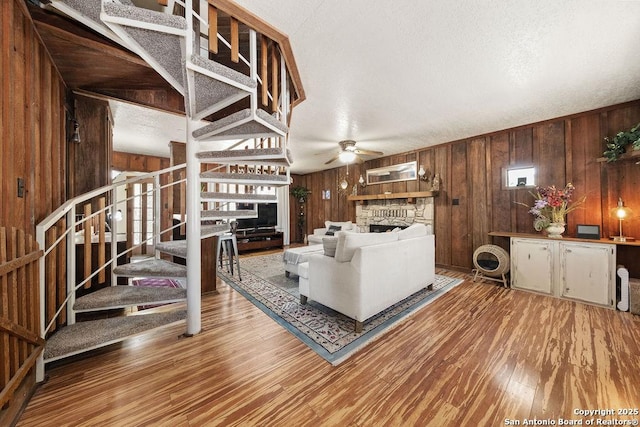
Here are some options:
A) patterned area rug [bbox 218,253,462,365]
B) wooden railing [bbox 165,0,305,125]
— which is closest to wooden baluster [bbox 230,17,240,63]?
wooden railing [bbox 165,0,305,125]

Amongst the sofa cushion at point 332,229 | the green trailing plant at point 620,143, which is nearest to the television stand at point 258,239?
the sofa cushion at point 332,229

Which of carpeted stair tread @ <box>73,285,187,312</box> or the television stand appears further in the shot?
the television stand

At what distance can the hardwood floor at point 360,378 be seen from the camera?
130 centimetres

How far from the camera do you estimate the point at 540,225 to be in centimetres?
321

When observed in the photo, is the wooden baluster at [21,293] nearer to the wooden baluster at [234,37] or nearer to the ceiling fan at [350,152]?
the wooden baluster at [234,37]

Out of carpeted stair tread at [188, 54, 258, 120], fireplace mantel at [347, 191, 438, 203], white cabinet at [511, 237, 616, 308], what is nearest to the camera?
carpeted stair tread at [188, 54, 258, 120]

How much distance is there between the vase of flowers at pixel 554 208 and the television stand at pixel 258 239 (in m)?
5.83

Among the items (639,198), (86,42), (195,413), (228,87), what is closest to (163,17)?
(228,87)

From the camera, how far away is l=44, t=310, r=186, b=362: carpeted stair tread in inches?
62.0

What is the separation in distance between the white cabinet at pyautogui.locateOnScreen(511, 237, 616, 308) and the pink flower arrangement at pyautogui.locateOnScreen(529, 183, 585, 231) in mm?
334

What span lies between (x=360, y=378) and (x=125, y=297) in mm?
2082

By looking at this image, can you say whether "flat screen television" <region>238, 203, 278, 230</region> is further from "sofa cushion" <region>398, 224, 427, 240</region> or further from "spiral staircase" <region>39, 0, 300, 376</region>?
"sofa cushion" <region>398, 224, 427, 240</region>

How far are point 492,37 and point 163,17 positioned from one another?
2225 mm

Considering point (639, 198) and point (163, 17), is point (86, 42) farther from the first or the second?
point (639, 198)
